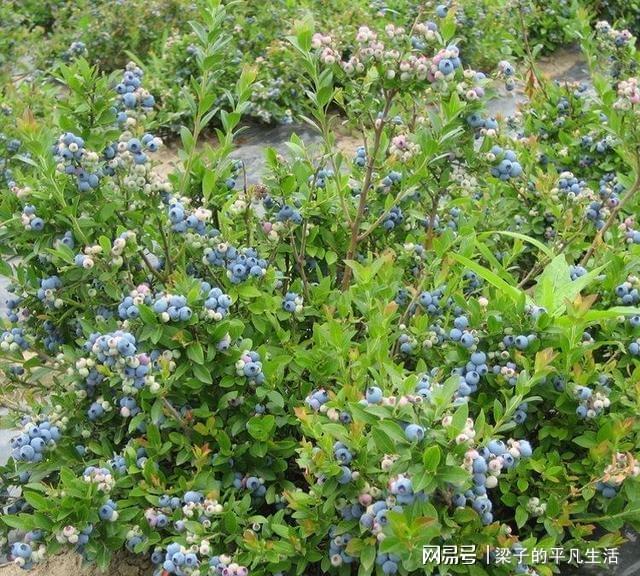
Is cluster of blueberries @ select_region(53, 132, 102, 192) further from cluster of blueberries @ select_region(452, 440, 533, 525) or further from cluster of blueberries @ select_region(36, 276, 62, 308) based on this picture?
cluster of blueberries @ select_region(452, 440, 533, 525)

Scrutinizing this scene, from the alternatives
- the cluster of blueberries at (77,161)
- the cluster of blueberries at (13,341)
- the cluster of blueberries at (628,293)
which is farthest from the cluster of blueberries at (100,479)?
the cluster of blueberries at (628,293)

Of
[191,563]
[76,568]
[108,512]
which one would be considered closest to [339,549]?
[191,563]

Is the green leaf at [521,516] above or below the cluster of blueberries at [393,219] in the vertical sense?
below

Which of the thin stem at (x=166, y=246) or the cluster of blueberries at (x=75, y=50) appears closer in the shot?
the thin stem at (x=166, y=246)

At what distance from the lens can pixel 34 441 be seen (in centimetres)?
222

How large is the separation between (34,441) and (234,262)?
0.71 m

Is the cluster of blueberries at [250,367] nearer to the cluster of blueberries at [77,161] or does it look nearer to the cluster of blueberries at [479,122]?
the cluster of blueberries at [77,161]

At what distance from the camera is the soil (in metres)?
2.44

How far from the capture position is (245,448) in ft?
7.44

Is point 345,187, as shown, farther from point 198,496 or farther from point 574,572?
point 574,572

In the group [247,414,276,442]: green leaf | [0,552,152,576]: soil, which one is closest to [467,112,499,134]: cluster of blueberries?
[247,414,276,442]: green leaf

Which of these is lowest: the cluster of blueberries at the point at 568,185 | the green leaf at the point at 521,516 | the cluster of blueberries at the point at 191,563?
the green leaf at the point at 521,516

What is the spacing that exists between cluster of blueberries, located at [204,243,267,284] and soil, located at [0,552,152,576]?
0.87 m

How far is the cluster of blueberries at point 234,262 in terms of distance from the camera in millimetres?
2352
